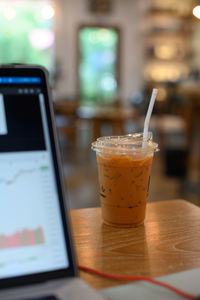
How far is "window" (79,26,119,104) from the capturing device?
24.4 ft

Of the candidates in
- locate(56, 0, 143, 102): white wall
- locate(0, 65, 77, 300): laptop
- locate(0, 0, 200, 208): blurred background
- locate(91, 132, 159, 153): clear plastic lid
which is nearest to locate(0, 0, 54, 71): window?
locate(0, 0, 200, 208): blurred background

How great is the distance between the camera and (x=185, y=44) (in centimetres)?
774

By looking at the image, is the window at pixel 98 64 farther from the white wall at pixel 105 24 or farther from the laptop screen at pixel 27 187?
the laptop screen at pixel 27 187

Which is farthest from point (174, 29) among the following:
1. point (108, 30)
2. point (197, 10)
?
point (197, 10)

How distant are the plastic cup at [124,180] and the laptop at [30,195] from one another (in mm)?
184

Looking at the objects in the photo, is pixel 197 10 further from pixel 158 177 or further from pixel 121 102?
pixel 121 102

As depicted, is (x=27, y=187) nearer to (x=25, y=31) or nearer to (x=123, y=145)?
(x=123, y=145)

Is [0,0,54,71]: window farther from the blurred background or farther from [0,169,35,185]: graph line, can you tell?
[0,169,35,185]: graph line

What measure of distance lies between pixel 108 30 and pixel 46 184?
7.51 metres

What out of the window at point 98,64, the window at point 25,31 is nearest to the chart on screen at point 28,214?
the window at point 25,31

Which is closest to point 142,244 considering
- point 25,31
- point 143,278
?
point 143,278

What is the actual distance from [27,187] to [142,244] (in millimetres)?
222

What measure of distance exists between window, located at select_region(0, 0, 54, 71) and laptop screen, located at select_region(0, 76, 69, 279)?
6.60 metres

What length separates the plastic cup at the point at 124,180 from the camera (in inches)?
25.8
